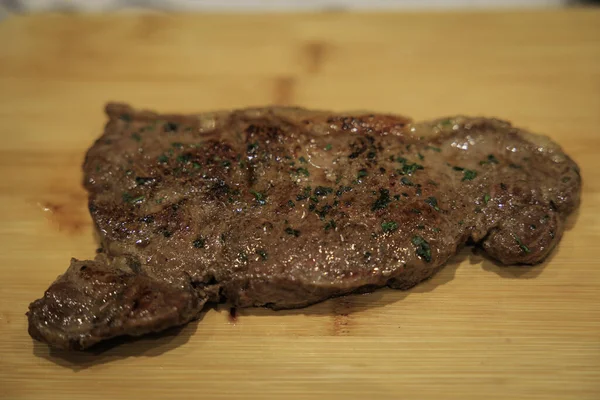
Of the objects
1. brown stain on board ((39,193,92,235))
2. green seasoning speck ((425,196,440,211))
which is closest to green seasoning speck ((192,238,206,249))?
brown stain on board ((39,193,92,235))

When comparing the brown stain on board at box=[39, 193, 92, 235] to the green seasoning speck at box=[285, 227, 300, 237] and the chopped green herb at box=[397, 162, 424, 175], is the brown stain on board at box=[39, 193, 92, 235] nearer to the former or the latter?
the green seasoning speck at box=[285, 227, 300, 237]

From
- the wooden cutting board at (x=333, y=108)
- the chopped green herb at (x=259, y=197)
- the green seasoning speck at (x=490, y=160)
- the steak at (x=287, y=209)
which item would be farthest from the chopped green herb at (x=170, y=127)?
the green seasoning speck at (x=490, y=160)

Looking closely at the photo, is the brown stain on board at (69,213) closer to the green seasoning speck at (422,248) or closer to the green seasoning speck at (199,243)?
the green seasoning speck at (199,243)

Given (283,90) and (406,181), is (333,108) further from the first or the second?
(406,181)

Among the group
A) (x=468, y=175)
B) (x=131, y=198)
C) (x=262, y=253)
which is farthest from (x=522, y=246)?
(x=131, y=198)

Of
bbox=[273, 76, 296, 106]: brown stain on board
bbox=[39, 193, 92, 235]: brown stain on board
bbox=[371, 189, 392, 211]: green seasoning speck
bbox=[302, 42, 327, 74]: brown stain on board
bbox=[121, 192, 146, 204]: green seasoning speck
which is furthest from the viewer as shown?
bbox=[302, 42, 327, 74]: brown stain on board
